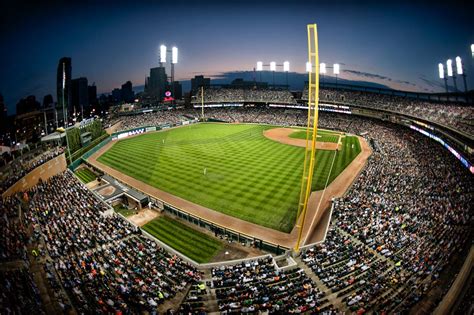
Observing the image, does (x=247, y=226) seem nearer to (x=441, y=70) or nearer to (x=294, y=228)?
(x=294, y=228)

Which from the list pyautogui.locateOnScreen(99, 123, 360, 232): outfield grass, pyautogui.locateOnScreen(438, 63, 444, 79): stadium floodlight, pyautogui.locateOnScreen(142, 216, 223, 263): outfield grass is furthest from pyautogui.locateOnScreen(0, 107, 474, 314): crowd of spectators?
pyautogui.locateOnScreen(438, 63, 444, 79): stadium floodlight

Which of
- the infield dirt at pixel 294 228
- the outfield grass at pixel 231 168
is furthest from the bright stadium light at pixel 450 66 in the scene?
the infield dirt at pixel 294 228

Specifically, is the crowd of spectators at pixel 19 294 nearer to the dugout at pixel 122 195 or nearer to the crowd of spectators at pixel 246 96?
the dugout at pixel 122 195

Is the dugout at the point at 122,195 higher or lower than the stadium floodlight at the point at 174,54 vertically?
lower

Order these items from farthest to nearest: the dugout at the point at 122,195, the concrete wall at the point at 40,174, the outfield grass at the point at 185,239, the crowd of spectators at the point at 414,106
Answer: the crowd of spectators at the point at 414,106
the dugout at the point at 122,195
the concrete wall at the point at 40,174
the outfield grass at the point at 185,239

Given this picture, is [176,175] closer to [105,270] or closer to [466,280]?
[105,270]
